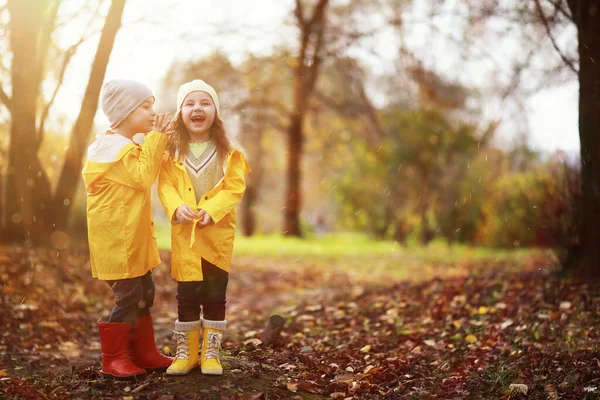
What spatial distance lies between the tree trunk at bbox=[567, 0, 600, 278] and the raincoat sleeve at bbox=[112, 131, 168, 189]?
4938mm

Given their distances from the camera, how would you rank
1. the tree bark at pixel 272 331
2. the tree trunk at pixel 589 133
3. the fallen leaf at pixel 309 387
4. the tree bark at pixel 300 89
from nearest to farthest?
the fallen leaf at pixel 309 387 → the tree bark at pixel 272 331 → the tree trunk at pixel 589 133 → the tree bark at pixel 300 89

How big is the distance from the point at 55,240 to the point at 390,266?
602 centimetres

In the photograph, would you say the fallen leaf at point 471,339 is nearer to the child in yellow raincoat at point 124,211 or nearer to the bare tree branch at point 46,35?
the child in yellow raincoat at point 124,211

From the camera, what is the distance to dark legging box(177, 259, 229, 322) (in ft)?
13.0

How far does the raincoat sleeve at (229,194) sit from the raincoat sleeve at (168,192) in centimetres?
18

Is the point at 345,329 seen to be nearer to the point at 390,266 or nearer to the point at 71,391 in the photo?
the point at 71,391

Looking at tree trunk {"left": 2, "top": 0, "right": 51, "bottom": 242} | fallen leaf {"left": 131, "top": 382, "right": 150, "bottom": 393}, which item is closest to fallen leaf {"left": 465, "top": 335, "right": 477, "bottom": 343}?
fallen leaf {"left": 131, "top": 382, "right": 150, "bottom": 393}

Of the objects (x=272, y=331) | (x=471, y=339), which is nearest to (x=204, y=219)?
(x=272, y=331)

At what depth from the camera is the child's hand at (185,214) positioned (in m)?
3.77

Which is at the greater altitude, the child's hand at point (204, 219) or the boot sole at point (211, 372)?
the child's hand at point (204, 219)

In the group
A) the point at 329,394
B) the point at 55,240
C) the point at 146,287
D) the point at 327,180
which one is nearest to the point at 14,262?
the point at 55,240

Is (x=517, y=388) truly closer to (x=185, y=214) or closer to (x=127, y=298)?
(x=185, y=214)

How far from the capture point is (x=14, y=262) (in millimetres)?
7387

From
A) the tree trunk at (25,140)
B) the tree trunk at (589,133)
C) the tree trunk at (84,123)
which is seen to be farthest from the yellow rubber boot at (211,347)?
the tree trunk at (25,140)
